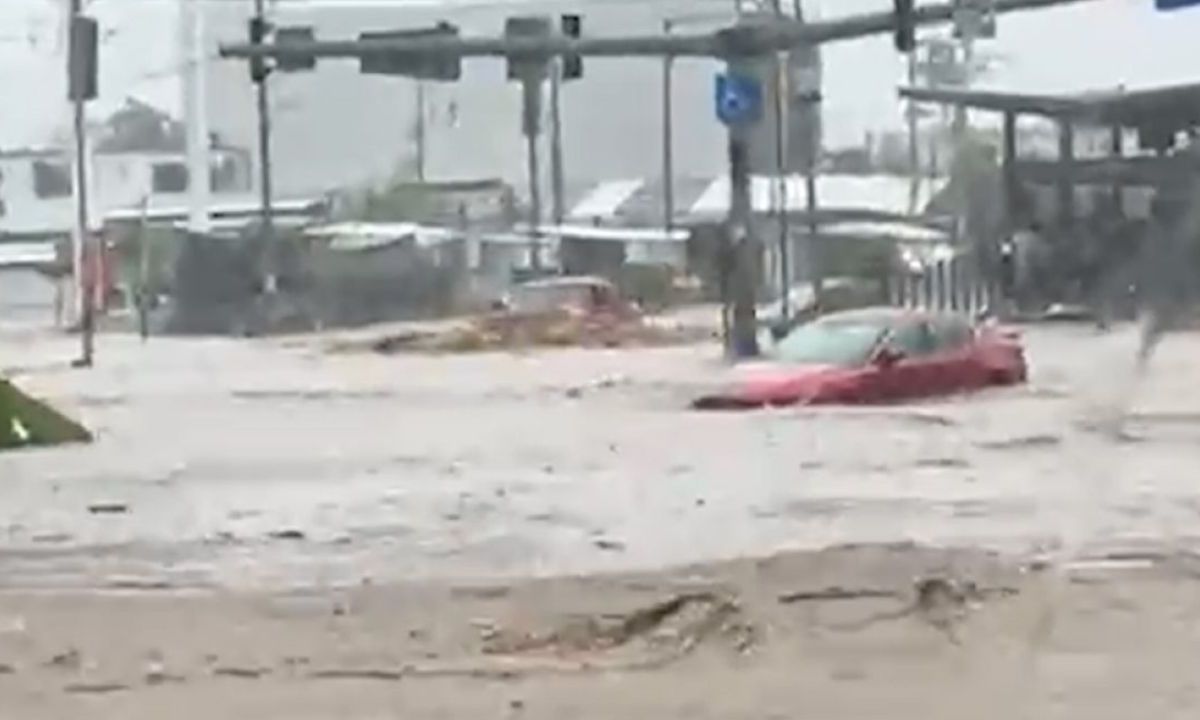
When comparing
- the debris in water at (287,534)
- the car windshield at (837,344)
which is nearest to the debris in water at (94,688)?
the debris in water at (287,534)

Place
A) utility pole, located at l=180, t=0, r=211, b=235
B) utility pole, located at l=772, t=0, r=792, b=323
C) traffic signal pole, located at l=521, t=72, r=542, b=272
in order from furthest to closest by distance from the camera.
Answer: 1. utility pole, located at l=180, t=0, r=211, b=235
2. traffic signal pole, located at l=521, t=72, r=542, b=272
3. utility pole, located at l=772, t=0, r=792, b=323

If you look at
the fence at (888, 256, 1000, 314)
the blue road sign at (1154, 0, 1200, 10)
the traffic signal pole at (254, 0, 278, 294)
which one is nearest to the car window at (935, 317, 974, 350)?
the fence at (888, 256, 1000, 314)

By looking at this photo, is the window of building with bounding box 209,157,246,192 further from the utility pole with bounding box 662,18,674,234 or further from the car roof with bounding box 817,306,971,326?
the car roof with bounding box 817,306,971,326

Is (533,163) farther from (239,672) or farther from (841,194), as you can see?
(239,672)

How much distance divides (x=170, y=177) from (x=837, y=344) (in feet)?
166

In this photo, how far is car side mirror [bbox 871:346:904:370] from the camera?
2470cm

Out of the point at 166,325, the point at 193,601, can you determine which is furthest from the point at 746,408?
the point at 166,325

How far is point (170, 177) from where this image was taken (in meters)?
74.4

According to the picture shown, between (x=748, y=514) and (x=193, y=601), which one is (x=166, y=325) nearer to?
(x=748, y=514)

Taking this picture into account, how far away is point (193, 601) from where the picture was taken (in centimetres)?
1140

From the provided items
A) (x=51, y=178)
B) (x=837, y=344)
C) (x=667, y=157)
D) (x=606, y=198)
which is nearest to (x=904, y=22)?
(x=837, y=344)

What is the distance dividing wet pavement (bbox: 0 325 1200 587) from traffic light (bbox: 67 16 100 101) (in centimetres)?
447

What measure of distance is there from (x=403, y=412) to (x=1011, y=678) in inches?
664

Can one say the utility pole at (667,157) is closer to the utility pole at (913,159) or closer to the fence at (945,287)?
the utility pole at (913,159)
